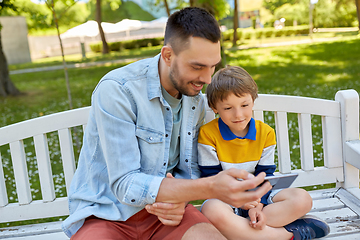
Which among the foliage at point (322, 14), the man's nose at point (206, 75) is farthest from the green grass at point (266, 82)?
the foliage at point (322, 14)

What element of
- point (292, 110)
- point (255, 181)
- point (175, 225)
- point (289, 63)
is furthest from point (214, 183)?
point (289, 63)

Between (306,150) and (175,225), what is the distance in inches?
47.1

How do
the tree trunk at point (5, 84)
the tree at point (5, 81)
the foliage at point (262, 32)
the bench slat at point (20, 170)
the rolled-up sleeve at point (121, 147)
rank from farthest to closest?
1. the foliage at point (262, 32)
2. the tree trunk at point (5, 84)
3. the tree at point (5, 81)
4. the bench slat at point (20, 170)
5. the rolled-up sleeve at point (121, 147)

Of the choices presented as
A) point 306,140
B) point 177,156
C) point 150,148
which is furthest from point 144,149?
point 306,140

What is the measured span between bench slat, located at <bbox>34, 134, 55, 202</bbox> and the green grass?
166 centimetres

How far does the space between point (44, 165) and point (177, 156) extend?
0.91 meters

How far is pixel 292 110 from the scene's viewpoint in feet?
8.00

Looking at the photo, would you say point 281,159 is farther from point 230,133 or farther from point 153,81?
point 153,81

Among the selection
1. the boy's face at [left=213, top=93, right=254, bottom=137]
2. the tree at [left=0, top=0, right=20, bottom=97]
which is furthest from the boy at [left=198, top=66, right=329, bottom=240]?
the tree at [left=0, top=0, right=20, bottom=97]

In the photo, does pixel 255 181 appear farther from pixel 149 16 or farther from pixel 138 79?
pixel 149 16

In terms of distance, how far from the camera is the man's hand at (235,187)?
149 cm

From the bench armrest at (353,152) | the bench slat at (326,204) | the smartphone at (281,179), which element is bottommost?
the bench slat at (326,204)

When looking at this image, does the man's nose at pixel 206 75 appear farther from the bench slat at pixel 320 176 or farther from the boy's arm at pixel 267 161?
the bench slat at pixel 320 176

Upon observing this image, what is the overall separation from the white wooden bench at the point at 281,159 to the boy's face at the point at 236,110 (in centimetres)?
30
